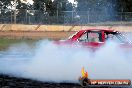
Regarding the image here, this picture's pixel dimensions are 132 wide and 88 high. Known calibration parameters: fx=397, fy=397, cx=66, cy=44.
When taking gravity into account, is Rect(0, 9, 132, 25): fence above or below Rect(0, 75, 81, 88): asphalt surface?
above

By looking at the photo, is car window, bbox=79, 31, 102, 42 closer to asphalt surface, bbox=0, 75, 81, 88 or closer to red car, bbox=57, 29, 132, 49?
red car, bbox=57, 29, 132, 49

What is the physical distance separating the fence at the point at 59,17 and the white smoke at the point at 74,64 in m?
31.4

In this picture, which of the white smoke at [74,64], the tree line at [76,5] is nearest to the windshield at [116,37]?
the white smoke at [74,64]

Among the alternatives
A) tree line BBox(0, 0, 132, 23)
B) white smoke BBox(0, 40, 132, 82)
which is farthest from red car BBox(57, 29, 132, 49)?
tree line BBox(0, 0, 132, 23)

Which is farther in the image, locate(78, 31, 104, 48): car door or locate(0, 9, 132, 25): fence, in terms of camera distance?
locate(0, 9, 132, 25): fence

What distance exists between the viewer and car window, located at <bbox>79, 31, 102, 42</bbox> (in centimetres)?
1312

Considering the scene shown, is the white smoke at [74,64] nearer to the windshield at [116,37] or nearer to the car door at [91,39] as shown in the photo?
the car door at [91,39]

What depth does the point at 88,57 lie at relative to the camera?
11469mm

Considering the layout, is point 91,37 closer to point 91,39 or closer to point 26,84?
point 91,39

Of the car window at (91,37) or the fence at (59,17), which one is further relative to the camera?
the fence at (59,17)

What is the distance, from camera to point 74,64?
36.0 ft

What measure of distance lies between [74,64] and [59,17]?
114 feet

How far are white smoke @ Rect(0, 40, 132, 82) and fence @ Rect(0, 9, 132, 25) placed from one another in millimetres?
31400

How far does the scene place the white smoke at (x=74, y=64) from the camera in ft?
33.3
